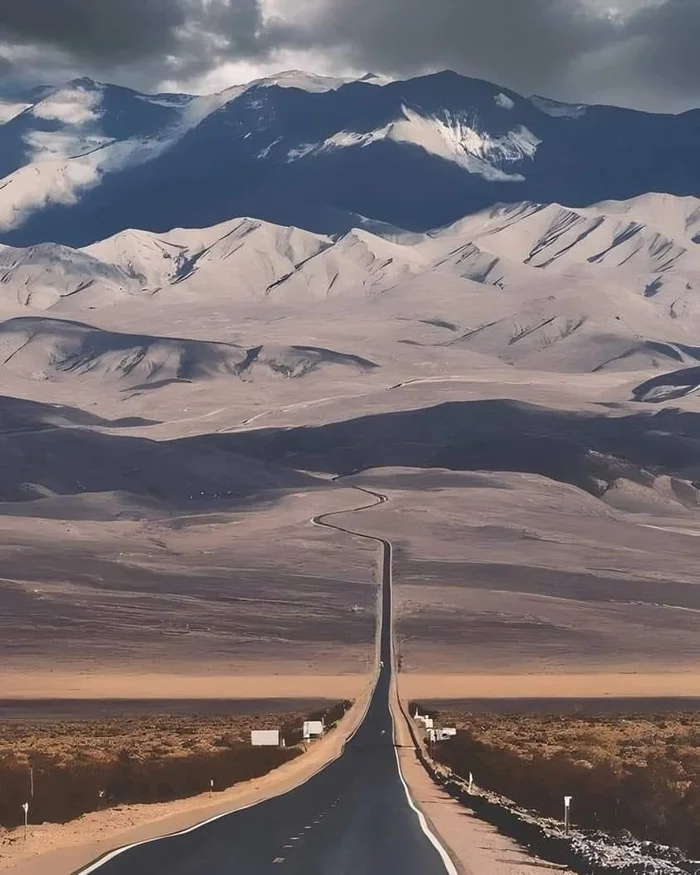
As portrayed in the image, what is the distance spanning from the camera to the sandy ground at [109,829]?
2122 centimetres

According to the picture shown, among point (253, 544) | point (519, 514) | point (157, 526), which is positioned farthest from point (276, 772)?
point (519, 514)

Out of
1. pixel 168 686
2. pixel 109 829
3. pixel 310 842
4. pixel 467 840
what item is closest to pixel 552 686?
pixel 168 686

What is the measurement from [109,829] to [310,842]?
3.94m

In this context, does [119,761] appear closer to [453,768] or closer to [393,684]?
[453,768]

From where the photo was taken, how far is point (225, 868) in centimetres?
2003

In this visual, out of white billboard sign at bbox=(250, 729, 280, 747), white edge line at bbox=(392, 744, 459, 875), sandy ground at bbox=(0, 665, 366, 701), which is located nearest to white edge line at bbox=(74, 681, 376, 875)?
white edge line at bbox=(392, 744, 459, 875)

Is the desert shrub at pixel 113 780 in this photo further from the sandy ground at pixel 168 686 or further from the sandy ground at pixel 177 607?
the sandy ground at pixel 177 607

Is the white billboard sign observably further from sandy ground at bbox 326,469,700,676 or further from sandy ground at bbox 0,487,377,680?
sandy ground at bbox 326,469,700,676

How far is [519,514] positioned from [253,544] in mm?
45347

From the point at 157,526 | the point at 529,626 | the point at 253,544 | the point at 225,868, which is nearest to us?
the point at 225,868

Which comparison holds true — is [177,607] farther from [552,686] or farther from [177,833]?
[177,833]

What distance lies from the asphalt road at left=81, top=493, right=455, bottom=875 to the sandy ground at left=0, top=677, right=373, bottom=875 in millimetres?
621

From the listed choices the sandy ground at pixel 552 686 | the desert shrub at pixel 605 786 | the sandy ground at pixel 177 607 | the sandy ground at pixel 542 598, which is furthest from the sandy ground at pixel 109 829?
the sandy ground at pixel 542 598

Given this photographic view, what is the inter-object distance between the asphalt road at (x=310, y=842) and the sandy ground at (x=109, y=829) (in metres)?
0.62
